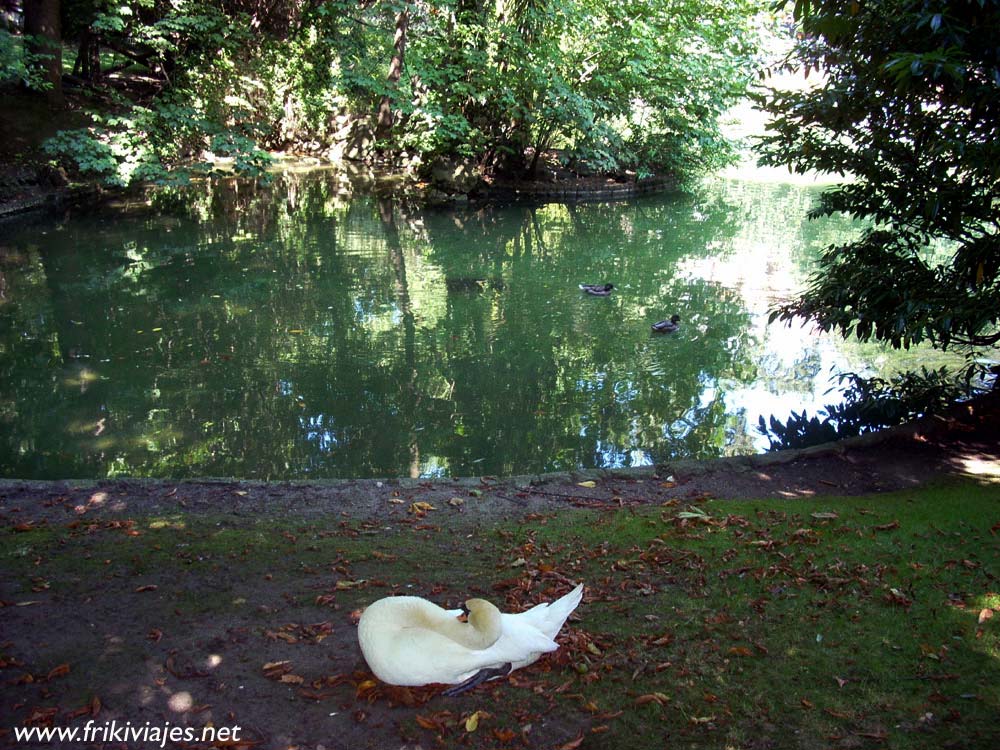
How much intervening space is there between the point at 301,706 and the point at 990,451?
620 centimetres

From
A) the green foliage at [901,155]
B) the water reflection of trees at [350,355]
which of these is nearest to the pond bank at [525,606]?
the green foliage at [901,155]

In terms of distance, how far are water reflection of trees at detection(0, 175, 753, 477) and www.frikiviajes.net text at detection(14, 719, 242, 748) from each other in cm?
414

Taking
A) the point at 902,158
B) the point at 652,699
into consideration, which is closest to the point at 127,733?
the point at 652,699

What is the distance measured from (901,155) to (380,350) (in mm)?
6413

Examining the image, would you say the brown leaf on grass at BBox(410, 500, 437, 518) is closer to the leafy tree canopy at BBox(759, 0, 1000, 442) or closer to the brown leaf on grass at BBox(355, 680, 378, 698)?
the brown leaf on grass at BBox(355, 680, 378, 698)

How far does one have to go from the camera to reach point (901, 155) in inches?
259

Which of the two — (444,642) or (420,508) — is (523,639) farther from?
(420,508)

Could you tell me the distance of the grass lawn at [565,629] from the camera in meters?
2.91

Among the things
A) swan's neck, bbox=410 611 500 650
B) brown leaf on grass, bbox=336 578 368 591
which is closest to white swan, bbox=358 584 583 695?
swan's neck, bbox=410 611 500 650

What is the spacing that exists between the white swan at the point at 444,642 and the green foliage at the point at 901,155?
15.0 feet

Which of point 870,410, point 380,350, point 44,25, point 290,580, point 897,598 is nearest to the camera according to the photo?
point 897,598

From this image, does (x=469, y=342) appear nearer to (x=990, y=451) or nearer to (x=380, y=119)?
(x=990, y=451)

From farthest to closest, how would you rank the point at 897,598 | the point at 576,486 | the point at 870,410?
the point at 870,410
the point at 576,486
the point at 897,598

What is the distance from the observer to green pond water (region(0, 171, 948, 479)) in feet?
24.8
